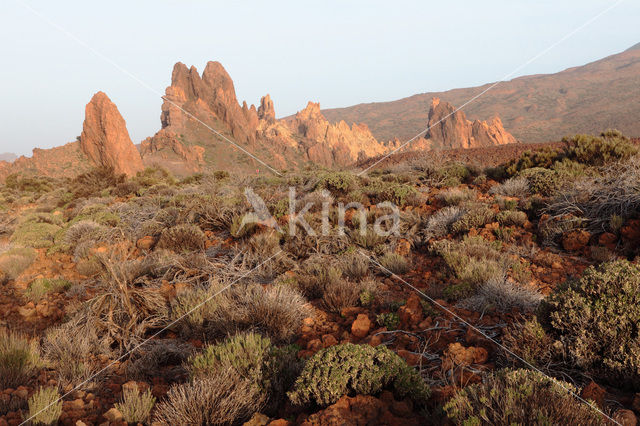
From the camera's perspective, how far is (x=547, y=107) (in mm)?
99125

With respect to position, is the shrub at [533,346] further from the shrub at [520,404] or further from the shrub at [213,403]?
the shrub at [213,403]

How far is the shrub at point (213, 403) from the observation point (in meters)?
2.19

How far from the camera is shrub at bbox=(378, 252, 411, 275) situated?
5199 mm

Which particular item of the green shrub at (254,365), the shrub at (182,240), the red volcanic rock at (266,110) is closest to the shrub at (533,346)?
the green shrub at (254,365)

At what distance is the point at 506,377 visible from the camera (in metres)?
2.04

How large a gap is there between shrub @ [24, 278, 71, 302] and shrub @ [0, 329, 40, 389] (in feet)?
8.82

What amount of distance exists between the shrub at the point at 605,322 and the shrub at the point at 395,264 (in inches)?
98.4

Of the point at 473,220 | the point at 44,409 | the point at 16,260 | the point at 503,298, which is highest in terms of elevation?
the point at 16,260

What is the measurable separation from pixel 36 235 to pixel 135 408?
9.52 metres

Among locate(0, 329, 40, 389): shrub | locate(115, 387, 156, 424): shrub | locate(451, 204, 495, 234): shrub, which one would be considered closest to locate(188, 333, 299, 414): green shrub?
locate(115, 387, 156, 424): shrub

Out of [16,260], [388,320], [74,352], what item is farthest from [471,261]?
[16,260]

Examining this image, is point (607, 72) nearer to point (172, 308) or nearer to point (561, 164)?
point (561, 164)

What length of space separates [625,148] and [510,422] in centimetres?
1043

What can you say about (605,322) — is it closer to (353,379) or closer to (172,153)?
(353,379)
